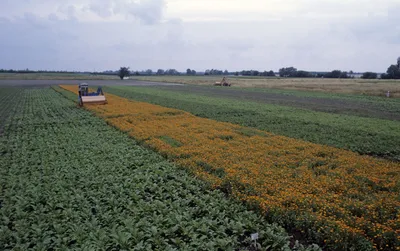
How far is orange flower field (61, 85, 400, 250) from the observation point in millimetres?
6211

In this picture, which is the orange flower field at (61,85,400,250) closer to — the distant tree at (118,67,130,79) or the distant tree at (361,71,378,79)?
the distant tree at (361,71,378,79)

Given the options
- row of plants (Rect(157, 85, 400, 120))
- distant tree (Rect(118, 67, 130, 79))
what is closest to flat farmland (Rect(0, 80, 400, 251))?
row of plants (Rect(157, 85, 400, 120))

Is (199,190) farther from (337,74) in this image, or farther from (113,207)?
(337,74)

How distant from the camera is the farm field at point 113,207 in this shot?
5848mm

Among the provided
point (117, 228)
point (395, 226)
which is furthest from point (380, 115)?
point (117, 228)

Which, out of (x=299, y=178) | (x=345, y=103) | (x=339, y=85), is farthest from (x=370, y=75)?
(x=299, y=178)

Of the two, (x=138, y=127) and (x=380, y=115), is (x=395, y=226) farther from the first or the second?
(x=380, y=115)

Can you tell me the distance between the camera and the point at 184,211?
7043 millimetres

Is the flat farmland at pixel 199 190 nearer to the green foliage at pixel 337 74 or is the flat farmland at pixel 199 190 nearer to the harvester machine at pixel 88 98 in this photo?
the harvester machine at pixel 88 98

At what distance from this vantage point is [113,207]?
23.7 feet

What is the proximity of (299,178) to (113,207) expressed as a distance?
17.2 feet

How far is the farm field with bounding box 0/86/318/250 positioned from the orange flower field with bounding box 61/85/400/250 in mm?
615

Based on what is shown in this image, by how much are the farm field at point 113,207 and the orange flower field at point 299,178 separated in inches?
24.2

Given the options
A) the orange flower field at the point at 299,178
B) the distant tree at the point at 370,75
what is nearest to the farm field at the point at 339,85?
the distant tree at the point at 370,75
